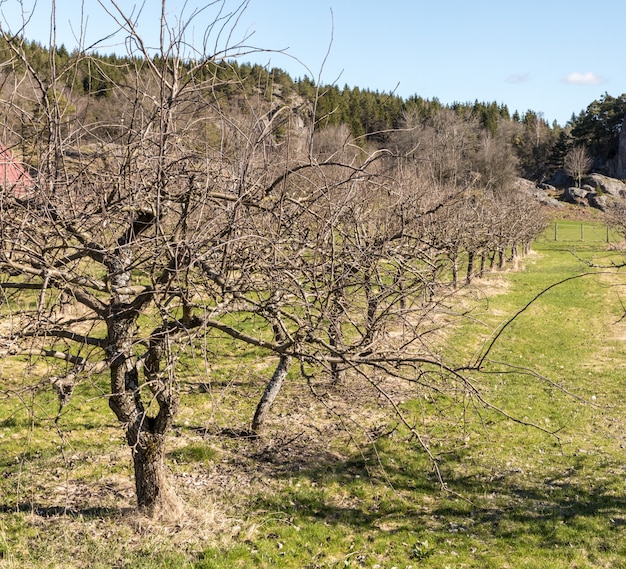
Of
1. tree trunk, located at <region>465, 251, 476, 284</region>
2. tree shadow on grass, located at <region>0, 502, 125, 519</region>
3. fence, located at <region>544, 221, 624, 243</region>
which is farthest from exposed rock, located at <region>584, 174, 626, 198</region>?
tree shadow on grass, located at <region>0, 502, 125, 519</region>

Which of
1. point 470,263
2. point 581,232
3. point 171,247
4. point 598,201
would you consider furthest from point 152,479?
point 598,201

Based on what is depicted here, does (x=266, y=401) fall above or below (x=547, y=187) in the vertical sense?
below

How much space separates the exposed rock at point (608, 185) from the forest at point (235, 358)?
208 feet

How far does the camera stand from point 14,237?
4062 millimetres

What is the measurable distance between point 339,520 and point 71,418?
5065 millimetres

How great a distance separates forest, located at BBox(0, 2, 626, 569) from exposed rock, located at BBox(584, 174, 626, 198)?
63.4 m

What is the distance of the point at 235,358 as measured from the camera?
1277 centimetres

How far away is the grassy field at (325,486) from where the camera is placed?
6059mm

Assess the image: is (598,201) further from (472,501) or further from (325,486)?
(325,486)

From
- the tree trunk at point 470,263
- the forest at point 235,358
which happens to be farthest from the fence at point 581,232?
the forest at point 235,358

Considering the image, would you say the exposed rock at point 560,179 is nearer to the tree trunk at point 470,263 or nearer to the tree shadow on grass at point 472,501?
the tree trunk at point 470,263

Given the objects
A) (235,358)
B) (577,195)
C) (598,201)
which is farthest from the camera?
(577,195)

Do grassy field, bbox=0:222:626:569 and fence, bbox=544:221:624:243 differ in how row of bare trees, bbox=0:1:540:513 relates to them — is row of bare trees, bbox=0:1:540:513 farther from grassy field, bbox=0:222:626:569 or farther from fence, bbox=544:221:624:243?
fence, bbox=544:221:624:243

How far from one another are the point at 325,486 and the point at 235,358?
552cm
